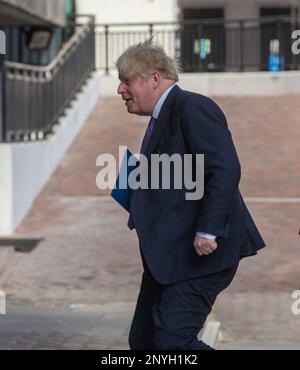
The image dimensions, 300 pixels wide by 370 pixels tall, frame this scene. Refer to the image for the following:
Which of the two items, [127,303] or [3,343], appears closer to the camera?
[3,343]

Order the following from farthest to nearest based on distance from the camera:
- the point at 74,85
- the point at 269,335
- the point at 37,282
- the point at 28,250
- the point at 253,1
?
the point at 253,1, the point at 74,85, the point at 28,250, the point at 37,282, the point at 269,335

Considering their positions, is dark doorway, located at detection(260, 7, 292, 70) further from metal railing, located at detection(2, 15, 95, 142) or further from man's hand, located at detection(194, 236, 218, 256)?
man's hand, located at detection(194, 236, 218, 256)

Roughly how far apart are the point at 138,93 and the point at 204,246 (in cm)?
81

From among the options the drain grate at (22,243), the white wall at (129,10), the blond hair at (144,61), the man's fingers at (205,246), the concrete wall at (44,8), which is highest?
the white wall at (129,10)

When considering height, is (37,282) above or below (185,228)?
below

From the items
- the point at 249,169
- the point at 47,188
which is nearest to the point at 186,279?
the point at 47,188

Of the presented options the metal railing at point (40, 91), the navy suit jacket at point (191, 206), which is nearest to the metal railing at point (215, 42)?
the metal railing at point (40, 91)

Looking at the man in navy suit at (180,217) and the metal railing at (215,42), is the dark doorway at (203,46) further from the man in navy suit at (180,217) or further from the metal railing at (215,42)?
the man in navy suit at (180,217)

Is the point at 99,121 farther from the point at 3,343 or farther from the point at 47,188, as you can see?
the point at 3,343

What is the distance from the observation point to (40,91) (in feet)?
48.9

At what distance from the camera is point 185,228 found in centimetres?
474

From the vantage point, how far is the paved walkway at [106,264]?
7.92 m

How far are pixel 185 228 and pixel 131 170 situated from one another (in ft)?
1.41

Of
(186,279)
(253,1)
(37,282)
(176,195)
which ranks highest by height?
(253,1)
